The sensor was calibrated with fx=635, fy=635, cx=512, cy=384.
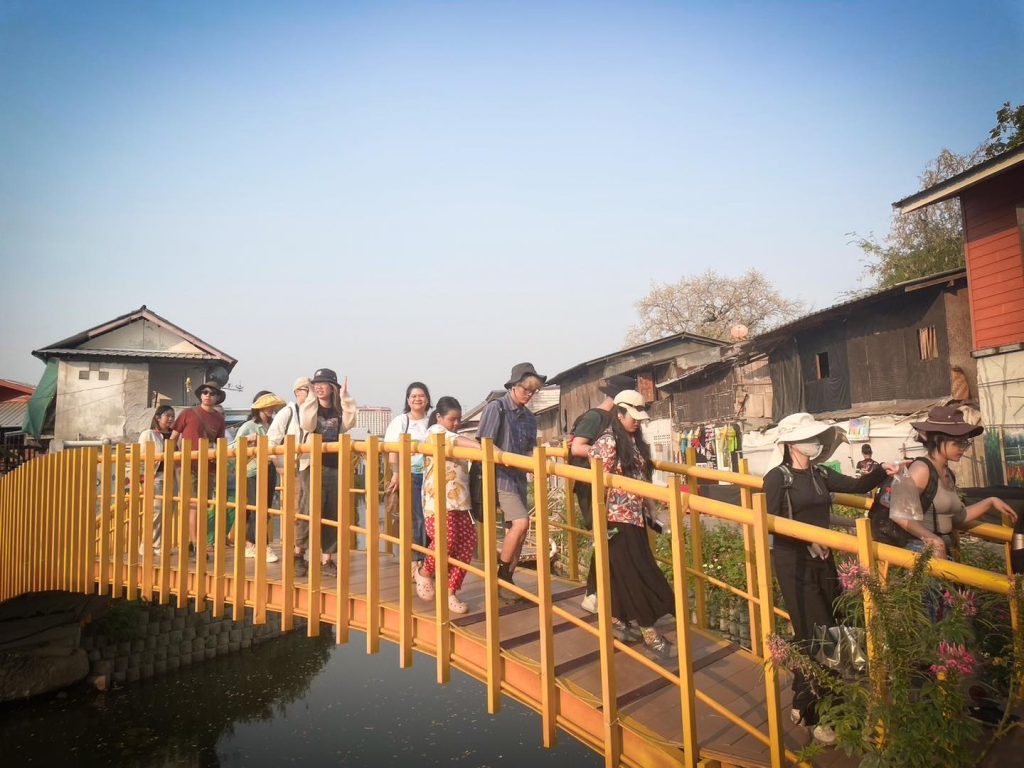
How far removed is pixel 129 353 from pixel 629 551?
22816 mm

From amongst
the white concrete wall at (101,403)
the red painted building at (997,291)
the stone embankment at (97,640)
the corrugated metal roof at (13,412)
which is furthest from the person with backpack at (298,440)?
the corrugated metal roof at (13,412)

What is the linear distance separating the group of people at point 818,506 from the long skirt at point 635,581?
31.7 inches

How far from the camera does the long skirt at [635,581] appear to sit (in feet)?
12.5

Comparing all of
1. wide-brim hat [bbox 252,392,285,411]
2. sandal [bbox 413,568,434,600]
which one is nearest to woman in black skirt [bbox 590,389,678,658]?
sandal [bbox 413,568,434,600]

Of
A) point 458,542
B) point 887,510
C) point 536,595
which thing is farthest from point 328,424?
point 887,510

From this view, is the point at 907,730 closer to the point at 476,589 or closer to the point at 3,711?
the point at 476,589

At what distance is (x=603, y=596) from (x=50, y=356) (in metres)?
24.7

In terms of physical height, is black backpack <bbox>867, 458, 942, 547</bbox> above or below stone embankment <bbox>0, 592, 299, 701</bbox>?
above

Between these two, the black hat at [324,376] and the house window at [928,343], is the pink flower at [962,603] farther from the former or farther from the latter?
the house window at [928,343]

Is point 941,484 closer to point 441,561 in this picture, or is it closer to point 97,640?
point 441,561

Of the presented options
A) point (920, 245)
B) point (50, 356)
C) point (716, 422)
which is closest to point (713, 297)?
point (920, 245)

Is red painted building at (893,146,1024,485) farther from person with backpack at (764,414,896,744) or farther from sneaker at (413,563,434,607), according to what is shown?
sneaker at (413,563,434,607)

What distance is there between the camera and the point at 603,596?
9.84 feet

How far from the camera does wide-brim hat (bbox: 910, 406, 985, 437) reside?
3191 mm
